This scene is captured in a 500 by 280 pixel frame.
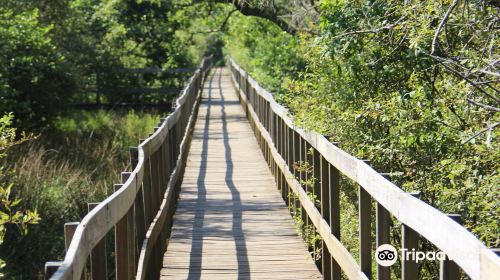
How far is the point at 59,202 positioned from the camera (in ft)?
39.4

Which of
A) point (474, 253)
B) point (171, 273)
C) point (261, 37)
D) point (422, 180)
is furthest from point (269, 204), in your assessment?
point (261, 37)

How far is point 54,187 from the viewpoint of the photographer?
12.8 m

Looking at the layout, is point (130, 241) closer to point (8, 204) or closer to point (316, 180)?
point (8, 204)

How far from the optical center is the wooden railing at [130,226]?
3.61 metres

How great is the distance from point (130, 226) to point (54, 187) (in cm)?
763

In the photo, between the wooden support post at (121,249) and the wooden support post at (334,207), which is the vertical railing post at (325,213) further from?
the wooden support post at (121,249)

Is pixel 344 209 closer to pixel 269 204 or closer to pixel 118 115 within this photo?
pixel 269 204

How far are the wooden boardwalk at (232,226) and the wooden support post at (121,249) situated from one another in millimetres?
2279

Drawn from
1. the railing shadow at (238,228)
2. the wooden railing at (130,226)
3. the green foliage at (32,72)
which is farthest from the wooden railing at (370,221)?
the green foliage at (32,72)

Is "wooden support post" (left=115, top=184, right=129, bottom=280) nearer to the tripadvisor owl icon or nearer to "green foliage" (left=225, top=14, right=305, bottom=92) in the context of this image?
the tripadvisor owl icon

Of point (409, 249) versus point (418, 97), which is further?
point (418, 97)

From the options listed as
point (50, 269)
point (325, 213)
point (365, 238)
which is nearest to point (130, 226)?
point (365, 238)

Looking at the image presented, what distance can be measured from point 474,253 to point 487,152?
9.29 feet

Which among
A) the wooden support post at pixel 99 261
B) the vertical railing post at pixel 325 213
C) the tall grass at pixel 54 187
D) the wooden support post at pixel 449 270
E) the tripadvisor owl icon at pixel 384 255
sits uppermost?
the wooden support post at pixel 449 270
